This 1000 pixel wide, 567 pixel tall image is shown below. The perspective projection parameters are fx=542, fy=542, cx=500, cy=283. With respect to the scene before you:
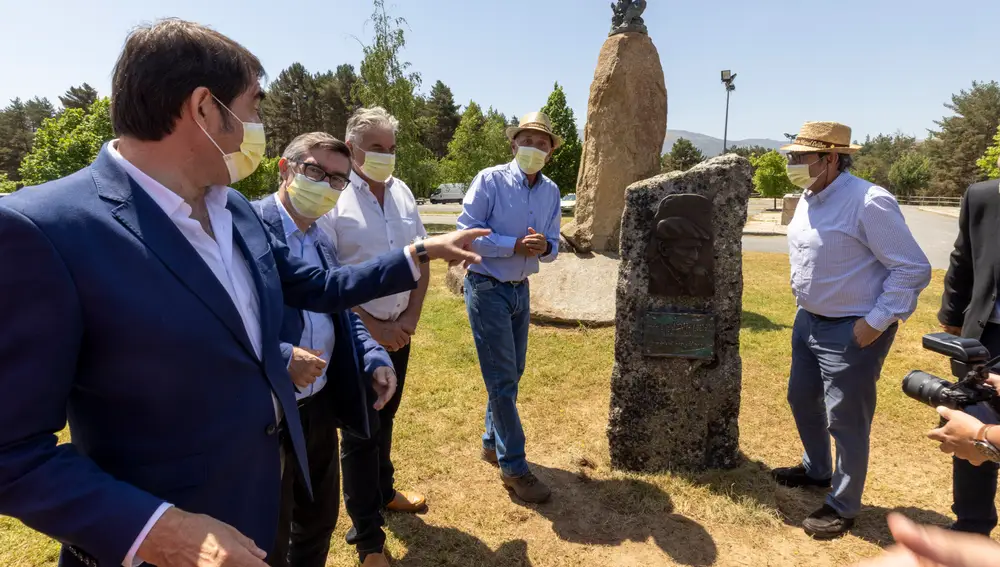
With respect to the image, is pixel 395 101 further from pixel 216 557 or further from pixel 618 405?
pixel 216 557

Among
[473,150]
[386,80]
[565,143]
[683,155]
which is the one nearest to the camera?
[386,80]

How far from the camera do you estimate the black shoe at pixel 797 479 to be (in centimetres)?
342

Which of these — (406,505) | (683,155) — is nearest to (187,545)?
(406,505)

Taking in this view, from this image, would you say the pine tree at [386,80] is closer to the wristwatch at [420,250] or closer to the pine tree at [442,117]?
the wristwatch at [420,250]

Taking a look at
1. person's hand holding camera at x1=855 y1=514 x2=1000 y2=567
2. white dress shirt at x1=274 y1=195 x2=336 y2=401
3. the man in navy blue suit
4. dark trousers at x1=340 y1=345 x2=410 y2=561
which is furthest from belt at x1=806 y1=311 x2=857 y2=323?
the man in navy blue suit

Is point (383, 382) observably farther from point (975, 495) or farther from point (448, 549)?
point (975, 495)

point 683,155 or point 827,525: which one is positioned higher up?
point 683,155

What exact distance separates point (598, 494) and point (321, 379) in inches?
79.1

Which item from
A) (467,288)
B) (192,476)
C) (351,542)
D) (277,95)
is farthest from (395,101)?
(277,95)

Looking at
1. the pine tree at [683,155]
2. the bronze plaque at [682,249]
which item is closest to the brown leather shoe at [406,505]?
the bronze plaque at [682,249]

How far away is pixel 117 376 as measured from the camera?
1.15 m

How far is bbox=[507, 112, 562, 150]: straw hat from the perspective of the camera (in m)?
3.58

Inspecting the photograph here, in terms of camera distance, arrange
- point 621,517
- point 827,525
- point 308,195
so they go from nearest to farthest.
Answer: point 308,195
point 827,525
point 621,517

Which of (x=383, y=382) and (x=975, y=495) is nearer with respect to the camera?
(x=383, y=382)
